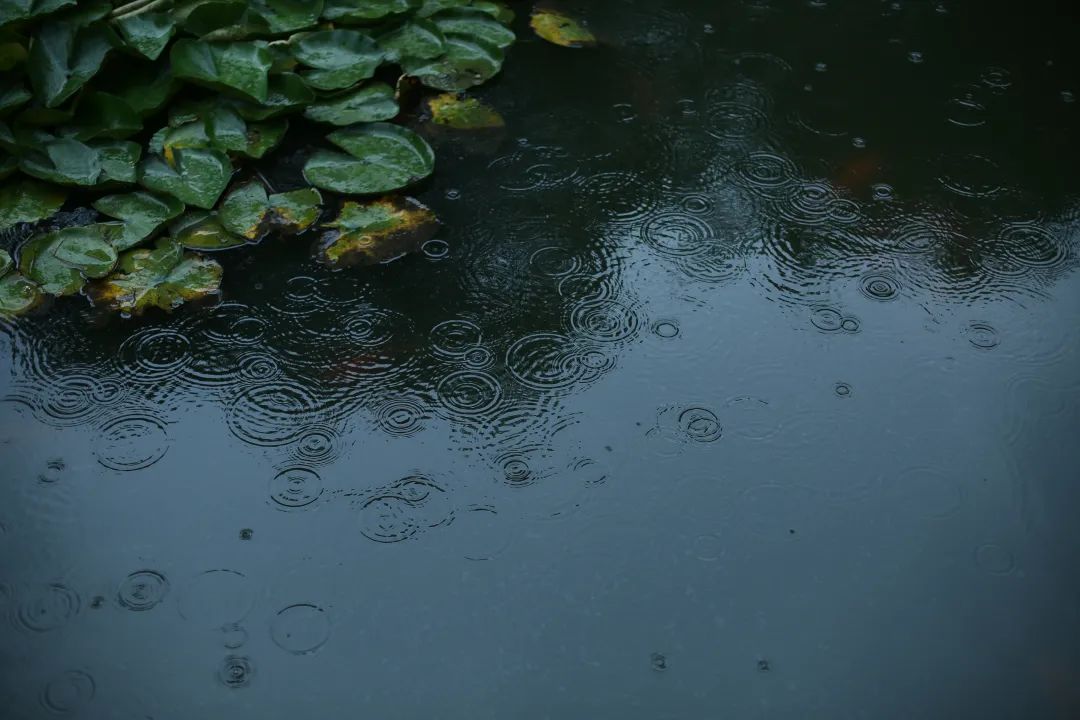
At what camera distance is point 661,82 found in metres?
2.58

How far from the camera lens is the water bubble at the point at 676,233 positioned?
2.15 m

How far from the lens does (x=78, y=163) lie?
2117 millimetres

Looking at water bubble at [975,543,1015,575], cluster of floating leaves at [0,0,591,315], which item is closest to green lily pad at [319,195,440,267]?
cluster of floating leaves at [0,0,591,315]

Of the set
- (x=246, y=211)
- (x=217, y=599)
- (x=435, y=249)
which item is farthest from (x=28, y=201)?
(x=217, y=599)

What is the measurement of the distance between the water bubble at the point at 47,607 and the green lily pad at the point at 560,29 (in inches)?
73.8

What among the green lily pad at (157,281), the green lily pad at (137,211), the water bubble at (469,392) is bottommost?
the water bubble at (469,392)

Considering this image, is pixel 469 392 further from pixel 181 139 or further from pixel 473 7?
→ pixel 473 7

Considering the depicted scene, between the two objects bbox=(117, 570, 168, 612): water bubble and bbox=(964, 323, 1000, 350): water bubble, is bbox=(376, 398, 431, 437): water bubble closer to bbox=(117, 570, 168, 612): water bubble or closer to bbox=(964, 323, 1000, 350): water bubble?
bbox=(117, 570, 168, 612): water bubble

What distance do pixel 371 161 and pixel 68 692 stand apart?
Result: 1.28 meters

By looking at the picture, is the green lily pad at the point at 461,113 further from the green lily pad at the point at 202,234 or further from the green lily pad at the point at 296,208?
the green lily pad at the point at 202,234

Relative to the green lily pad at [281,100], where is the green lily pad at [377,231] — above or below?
below

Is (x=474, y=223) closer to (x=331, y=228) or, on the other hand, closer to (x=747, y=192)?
(x=331, y=228)

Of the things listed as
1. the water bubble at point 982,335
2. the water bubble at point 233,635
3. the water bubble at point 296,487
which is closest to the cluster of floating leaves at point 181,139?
the water bubble at point 296,487

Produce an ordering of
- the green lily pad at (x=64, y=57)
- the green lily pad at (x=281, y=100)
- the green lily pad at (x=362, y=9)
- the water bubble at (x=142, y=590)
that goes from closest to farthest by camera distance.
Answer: the water bubble at (x=142, y=590), the green lily pad at (x=64, y=57), the green lily pad at (x=281, y=100), the green lily pad at (x=362, y=9)
